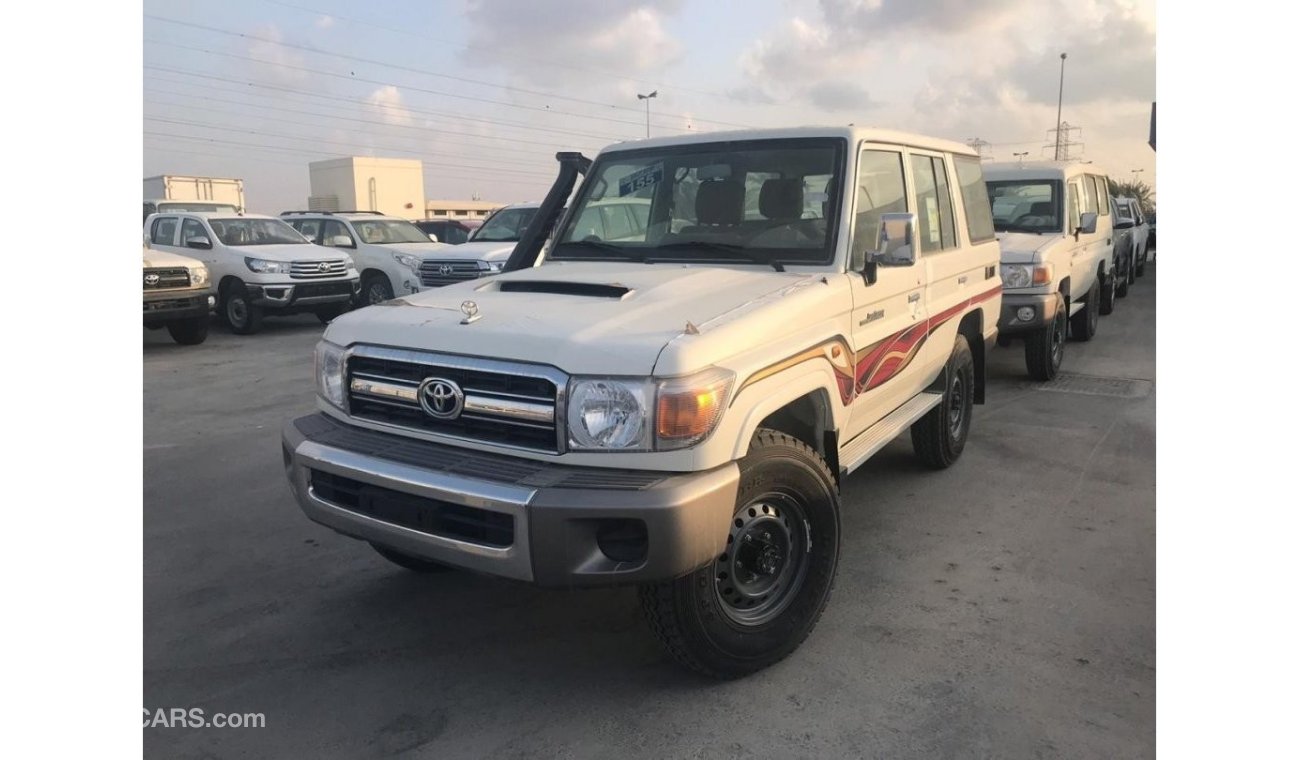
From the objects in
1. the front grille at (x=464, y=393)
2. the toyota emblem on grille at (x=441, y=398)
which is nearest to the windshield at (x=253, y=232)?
the front grille at (x=464, y=393)

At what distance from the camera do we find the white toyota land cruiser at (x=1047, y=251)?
315 inches

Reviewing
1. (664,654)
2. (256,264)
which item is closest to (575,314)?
(664,654)

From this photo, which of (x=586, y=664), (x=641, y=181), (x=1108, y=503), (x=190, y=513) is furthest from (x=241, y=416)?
(x=1108, y=503)

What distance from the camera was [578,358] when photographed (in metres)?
2.85

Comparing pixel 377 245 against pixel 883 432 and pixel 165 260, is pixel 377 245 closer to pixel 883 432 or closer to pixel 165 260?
pixel 165 260

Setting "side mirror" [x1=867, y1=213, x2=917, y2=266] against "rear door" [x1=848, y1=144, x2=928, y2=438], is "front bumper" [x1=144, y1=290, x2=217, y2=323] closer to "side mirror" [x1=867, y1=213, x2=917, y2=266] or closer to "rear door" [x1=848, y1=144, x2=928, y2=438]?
"rear door" [x1=848, y1=144, x2=928, y2=438]

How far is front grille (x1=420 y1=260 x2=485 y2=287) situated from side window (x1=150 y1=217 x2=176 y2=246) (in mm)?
4375

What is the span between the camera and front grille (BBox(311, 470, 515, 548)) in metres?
2.84

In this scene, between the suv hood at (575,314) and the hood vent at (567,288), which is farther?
the hood vent at (567,288)

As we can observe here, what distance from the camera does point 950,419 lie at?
18.6ft

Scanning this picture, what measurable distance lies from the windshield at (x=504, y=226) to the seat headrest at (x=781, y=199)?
33.0ft

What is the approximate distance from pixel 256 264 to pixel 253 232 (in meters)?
1.21

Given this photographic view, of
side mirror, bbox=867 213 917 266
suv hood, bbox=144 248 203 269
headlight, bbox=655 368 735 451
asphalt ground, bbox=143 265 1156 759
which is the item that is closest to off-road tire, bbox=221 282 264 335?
suv hood, bbox=144 248 203 269

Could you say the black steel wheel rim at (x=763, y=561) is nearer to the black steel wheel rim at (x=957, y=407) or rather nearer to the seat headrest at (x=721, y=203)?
the seat headrest at (x=721, y=203)
